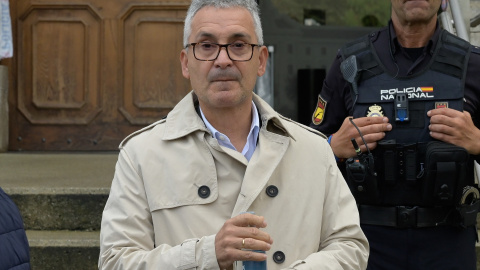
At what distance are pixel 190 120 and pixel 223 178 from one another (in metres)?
0.22

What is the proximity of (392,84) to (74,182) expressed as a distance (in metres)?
2.56

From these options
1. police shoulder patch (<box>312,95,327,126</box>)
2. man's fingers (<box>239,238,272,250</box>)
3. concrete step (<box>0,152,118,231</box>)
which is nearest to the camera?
man's fingers (<box>239,238,272,250</box>)

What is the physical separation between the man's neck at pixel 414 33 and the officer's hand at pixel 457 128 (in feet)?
1.07

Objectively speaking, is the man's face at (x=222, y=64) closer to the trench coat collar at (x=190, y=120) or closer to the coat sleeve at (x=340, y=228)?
the trench coat collar at (x=190, y=120)

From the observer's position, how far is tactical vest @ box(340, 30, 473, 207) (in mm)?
3461

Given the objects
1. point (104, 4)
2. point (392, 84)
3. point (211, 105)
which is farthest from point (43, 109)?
point (211, 105)

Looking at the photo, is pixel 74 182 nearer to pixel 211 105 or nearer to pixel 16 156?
pixel 16 156

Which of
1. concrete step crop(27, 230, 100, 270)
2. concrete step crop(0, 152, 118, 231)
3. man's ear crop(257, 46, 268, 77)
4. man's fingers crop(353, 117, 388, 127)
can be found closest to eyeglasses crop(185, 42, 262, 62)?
man's ear crop(257, 46, 268, 77)

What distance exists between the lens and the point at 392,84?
3.54m

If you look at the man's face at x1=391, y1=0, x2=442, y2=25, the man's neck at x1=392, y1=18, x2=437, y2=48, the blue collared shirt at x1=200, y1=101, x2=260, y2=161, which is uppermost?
the man's face at x1=391, y1=0, x2=442, y2=25

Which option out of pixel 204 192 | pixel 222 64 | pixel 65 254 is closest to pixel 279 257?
pixel 204 192

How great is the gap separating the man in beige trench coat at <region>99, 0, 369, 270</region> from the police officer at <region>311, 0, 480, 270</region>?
820 mm

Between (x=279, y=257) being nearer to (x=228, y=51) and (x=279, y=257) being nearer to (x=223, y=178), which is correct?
(x=223, y=178)

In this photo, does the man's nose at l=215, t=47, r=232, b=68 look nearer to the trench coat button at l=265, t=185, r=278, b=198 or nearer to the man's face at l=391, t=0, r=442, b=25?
the trench coat button at l=265, t=185, r=278, b=198
